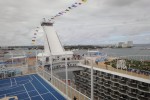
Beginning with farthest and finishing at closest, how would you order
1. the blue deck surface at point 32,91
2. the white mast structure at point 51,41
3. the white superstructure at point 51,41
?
the white superstructure at point 51,41 < the white mast structure at point 51,41 < the blue deck surface at point 32,91

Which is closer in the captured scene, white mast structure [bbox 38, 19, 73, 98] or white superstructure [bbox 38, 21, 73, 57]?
white mast structure [bbox 38, 19, 73, 98]

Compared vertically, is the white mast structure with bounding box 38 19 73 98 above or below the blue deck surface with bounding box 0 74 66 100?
above

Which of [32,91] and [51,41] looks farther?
[51,41]

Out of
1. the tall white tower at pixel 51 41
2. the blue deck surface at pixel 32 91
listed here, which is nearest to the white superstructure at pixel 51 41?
the tall white tower at pixel 51 41

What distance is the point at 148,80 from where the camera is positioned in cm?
1691

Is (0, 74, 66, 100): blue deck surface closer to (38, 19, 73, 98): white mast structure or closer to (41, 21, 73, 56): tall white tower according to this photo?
(38, 19, 73, 98): white mast structure

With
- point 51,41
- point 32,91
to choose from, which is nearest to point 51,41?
point 51,41

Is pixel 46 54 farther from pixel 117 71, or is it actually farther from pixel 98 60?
pixel 117 71

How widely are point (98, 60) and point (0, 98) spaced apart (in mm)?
20118

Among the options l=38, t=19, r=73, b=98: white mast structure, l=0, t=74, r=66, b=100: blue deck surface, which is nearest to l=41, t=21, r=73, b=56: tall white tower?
l=38, t=19, r=73, b=98: white mast structure

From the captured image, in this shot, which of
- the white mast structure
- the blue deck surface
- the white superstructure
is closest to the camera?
the blue deck surface

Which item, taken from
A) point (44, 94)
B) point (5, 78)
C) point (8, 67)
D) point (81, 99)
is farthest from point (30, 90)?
point (8, 67)

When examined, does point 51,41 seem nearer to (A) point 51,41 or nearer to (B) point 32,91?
(A) point 51,41

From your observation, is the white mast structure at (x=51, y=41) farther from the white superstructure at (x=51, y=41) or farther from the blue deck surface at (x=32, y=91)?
the blue deck surface at (x=32, y=91)
